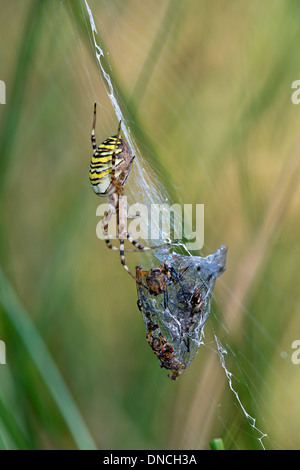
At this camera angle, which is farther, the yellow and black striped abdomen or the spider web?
the yellow and black striped abdomen

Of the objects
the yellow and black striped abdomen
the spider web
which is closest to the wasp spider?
the yellow and black striped abdomen

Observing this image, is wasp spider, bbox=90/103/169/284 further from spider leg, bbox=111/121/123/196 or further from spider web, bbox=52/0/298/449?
spider web, bbox=52/0/298/449

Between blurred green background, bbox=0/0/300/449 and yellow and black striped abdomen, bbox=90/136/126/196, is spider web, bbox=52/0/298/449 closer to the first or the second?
blurred green background, bbox=0/0/300/449

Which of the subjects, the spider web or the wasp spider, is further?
the wasp spider

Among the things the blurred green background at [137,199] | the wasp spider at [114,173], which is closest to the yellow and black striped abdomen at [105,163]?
the wasp spider at [114,173]

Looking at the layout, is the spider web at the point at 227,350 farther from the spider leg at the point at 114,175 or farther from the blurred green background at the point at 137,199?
the spider leg at the point at 114,175

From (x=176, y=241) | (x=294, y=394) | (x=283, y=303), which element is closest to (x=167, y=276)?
(x=176, y=241)

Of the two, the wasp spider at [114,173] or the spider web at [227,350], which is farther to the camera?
the wasp spider at [114,173]
